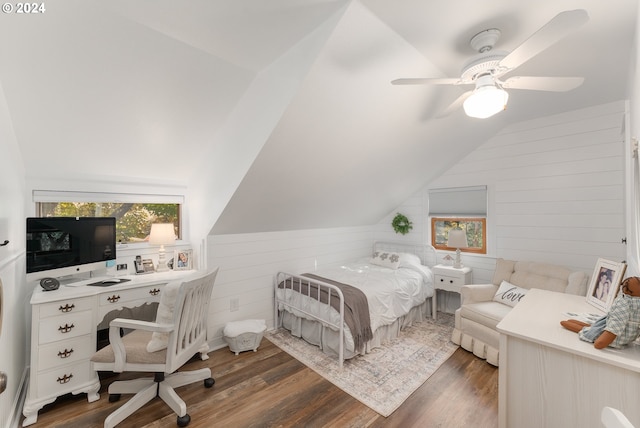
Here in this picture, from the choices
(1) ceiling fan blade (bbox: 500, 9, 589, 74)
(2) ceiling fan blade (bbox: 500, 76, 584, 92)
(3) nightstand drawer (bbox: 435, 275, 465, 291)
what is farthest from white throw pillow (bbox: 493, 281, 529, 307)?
(1) ceiling fan blade (bbox: 500, 9, 589, 74)

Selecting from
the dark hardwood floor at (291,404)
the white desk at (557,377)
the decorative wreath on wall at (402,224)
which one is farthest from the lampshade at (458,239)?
the white desk at (557,377)

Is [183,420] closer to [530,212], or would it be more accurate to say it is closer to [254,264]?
[254,264]

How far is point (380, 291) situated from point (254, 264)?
151 centimetres

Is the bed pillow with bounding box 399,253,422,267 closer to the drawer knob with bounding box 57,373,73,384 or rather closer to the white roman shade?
the white roman shade

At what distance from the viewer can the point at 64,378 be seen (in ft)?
6.64

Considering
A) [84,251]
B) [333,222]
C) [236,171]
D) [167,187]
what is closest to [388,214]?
[333,222]

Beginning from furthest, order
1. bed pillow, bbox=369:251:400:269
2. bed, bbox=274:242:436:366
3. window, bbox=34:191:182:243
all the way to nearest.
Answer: bed pillow, bbox=369:251:400:269, bed, bbox=274:242:436:366, window, bbox=34:191:182:243

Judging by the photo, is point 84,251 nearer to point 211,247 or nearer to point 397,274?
point 211,247

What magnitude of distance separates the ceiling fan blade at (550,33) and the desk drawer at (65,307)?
3.26 metres

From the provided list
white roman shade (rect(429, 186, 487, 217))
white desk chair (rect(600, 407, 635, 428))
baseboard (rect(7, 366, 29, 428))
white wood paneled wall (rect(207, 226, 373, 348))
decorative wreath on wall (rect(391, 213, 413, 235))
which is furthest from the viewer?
decorative wreath on wall (rect(391, 213, 413, 235))

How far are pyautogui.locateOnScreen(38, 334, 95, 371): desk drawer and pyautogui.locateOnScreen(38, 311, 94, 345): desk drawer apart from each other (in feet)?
0.12

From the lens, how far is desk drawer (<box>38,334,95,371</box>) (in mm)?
1953

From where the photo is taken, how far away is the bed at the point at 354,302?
2670 millimetres

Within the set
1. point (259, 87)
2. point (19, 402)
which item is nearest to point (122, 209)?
point (19, 402)
